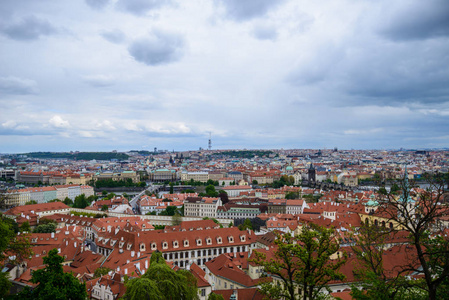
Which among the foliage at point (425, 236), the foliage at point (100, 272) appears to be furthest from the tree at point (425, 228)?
the foliage at point (100, 272)

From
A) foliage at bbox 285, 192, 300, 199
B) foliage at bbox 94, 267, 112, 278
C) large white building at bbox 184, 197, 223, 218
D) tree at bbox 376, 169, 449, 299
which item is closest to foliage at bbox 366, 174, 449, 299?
tree at bbox 376, 169, 449, 299

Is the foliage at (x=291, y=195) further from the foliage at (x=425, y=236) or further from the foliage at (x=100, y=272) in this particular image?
the foliage at (x=425, y=236)

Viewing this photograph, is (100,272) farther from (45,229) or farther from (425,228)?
(425,228)

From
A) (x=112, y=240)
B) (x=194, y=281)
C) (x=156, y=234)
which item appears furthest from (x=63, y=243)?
(x=194, y=281)

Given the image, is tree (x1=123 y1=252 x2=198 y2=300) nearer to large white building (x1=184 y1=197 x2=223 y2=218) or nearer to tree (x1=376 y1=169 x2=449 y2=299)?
tree (x1=376 y1=169 x2=449 y2=299)

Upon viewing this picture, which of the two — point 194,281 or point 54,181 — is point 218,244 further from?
point 54,181

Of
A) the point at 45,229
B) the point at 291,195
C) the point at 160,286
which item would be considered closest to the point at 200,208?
the point at 291,195
